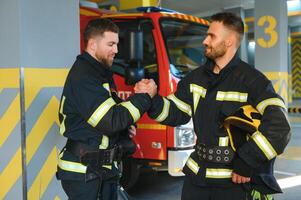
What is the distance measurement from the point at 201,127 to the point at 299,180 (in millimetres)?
4057

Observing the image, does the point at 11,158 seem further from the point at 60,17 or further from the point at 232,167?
the point at 232,167

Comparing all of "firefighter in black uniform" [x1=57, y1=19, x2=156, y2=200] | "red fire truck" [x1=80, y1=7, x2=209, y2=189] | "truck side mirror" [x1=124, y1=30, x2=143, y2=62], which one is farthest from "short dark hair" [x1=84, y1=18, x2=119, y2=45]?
"red fire truck" [x1=80, y1=7, x2=209, y2=189]

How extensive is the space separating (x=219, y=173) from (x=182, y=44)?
2976 mm

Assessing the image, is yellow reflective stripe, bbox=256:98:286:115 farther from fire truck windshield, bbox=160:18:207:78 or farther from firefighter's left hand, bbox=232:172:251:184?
fire truck windshield, bbox=160:18:207:78

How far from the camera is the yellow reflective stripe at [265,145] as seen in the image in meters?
2.32

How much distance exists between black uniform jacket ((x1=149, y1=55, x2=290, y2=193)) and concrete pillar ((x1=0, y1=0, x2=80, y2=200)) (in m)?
1.11

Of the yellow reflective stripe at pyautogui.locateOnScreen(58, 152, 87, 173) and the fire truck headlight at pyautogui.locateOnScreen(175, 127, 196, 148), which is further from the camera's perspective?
the fire truck headlight at pyautogui.locateOnScreen(175, 127, 196, 148)

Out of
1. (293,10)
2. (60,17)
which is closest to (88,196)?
(60,17)

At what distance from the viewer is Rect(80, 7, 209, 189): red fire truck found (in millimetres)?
4832

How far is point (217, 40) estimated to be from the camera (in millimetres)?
2650

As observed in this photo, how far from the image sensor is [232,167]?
2.51 metres

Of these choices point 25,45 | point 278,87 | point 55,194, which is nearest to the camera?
point 25,45

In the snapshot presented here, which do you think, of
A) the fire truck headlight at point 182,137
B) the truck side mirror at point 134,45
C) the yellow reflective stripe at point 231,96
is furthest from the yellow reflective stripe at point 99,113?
the fire truck headlight at point 182,137

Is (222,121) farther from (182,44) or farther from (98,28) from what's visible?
(182,44)
